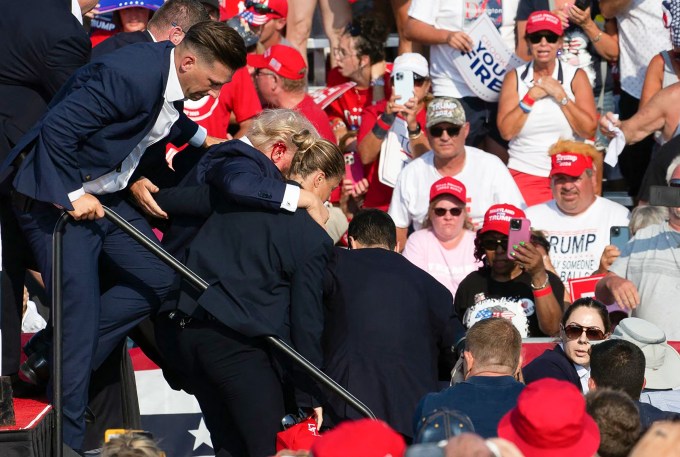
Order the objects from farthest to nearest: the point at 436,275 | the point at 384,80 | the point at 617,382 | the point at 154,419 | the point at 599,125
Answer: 1. the point at 384,80
2. the point at 599,125
3. the point at 436,275
4. the point at 154,419
5. the point at 617,382

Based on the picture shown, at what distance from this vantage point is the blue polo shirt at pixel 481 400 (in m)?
4.68

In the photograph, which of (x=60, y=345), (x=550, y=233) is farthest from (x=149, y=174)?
(x=550, y=233)

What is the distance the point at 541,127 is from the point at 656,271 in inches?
72.7

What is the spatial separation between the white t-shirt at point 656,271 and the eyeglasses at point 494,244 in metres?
0.63

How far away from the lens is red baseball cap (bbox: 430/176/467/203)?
25.5 feet

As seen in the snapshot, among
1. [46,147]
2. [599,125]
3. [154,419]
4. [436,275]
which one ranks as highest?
[46,147]

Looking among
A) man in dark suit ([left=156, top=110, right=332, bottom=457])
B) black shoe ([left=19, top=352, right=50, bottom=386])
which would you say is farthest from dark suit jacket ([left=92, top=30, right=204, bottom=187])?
black shoe ([left=19, top=352, right=50, bottom=386])

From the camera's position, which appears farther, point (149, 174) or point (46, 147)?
point (149, 174)

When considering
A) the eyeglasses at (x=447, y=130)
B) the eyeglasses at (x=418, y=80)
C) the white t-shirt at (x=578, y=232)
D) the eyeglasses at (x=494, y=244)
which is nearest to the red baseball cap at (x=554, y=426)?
the eyeglasses at (x=494, y=244)

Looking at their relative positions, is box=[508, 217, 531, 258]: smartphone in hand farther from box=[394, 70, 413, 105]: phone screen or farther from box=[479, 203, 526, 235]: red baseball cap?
box=[394, 70, 413, 105]: phone screen

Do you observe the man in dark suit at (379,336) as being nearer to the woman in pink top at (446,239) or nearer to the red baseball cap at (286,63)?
the woman in pink top at (446,239)

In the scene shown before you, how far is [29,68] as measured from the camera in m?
5.76

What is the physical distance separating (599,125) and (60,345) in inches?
179

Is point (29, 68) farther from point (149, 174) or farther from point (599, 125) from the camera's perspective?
point (599, 125)
